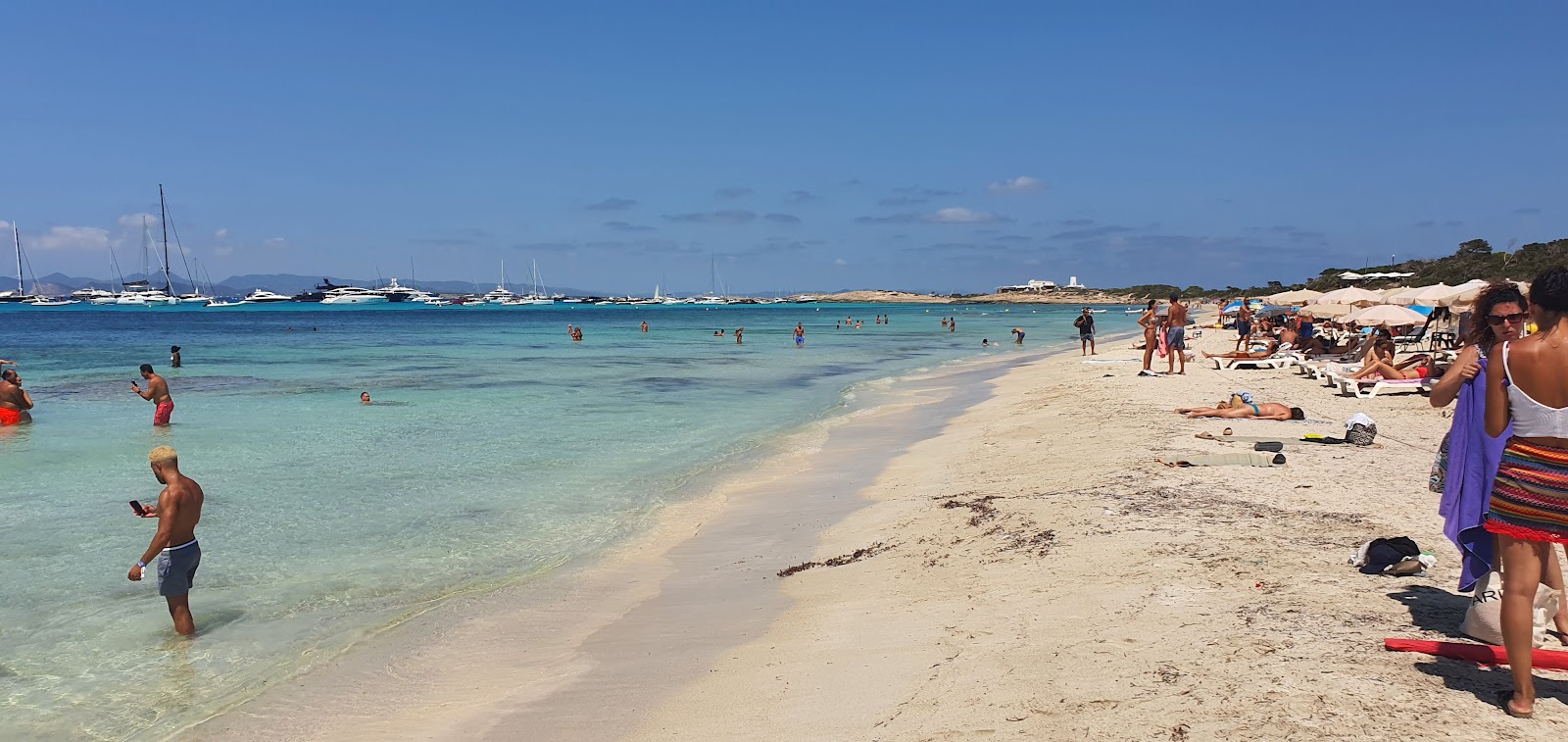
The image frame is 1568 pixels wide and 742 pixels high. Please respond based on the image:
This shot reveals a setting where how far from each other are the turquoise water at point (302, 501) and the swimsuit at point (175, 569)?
343 mm

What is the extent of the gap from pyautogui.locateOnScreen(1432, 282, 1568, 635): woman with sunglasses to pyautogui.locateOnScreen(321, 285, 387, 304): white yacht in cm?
16761

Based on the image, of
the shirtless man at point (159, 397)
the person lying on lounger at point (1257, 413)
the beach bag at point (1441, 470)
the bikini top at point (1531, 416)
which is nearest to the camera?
the bikini top at point (1531, 416)

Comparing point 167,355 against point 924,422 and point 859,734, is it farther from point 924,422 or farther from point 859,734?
point 859,734

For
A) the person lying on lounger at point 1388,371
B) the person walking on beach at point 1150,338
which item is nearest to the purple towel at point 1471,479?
the person lying on lounger at point 1388,371

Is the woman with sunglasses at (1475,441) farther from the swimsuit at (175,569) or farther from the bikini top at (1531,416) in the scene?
the swimsuit at (175,569)

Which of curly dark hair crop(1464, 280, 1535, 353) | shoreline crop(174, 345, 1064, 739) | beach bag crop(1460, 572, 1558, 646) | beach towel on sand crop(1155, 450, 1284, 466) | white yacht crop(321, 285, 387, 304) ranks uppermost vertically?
white yacht crop(321, 285, 387, 304)

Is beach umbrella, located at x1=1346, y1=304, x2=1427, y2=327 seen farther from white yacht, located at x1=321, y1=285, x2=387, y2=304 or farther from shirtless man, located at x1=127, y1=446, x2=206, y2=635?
white yacht, located at x1=321, y1=285, x2=387, y2=304

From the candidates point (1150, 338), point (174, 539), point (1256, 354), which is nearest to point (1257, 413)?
point (1150, 338)

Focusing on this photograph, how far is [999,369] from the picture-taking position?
26625 millimetres

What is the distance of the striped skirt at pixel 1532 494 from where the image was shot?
3221 mm

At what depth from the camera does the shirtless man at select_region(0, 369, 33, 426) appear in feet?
51.0

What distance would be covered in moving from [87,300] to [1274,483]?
179 m

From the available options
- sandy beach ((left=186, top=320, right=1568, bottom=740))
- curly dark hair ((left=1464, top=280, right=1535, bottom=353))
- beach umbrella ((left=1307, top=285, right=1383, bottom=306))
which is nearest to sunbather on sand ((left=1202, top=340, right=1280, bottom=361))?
beach umbrella ((left=1307, top=285, right=1383, bottom=306))

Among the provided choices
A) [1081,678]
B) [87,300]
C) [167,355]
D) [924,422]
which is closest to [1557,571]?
[1081,678]
